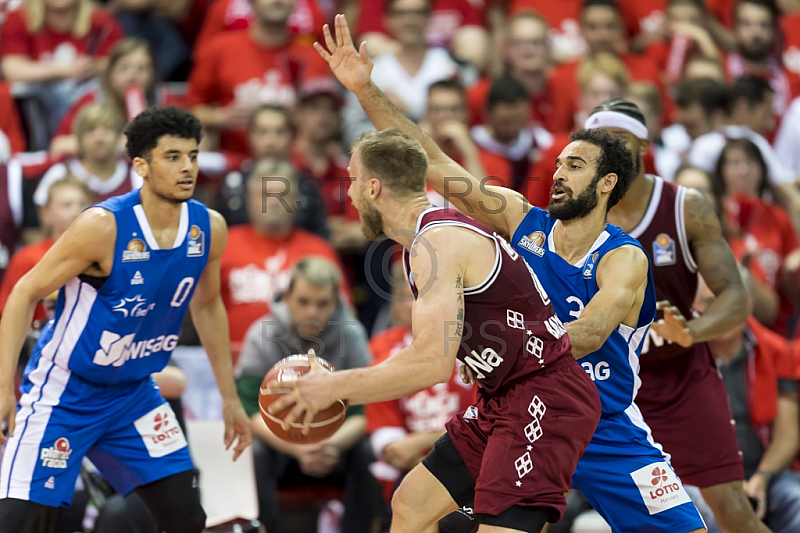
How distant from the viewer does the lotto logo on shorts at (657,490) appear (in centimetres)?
437

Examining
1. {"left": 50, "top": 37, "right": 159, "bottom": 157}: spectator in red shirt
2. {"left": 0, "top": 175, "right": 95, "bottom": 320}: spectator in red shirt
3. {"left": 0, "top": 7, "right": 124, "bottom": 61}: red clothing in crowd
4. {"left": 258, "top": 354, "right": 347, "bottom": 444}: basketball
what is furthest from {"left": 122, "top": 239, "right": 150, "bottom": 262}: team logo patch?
{"left": 0, "top": 7, "right": 124, "bottom": 61}: red clothing in crowd

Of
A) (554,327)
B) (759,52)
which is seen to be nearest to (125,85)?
(554,327)

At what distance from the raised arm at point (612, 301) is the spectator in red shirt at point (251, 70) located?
4904 millimetres

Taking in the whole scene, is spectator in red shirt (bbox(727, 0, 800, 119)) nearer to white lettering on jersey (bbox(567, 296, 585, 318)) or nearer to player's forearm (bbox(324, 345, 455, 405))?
white lettering on jersey (bbox(567, 296, 585, 318))

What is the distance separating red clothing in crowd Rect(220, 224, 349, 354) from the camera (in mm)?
7336

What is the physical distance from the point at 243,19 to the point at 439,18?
6.33 ft

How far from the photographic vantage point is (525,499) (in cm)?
393

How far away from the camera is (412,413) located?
6.41m

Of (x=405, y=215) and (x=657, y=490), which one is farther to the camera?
(x=657, y=490)

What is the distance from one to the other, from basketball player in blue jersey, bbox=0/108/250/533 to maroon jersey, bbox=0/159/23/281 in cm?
280

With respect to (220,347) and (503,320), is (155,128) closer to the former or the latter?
(220,347)

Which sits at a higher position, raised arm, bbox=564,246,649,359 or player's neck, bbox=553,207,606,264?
player's neck, bbox=553,207,606,264

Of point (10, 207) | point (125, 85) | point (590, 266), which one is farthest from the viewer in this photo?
point (125, 85)

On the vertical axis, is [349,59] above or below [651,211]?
above
